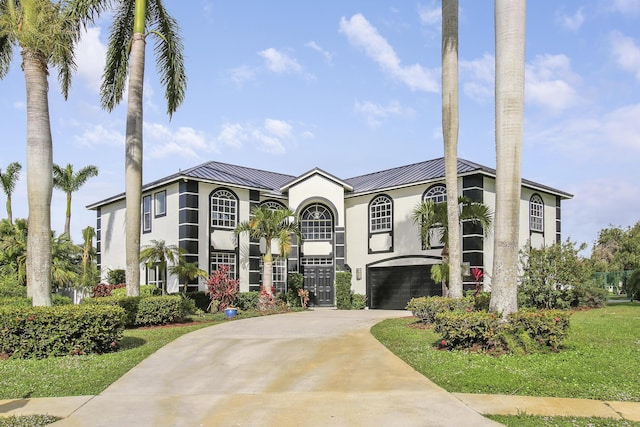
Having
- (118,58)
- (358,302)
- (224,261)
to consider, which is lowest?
(358,302)

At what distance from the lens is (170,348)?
12.4 meters

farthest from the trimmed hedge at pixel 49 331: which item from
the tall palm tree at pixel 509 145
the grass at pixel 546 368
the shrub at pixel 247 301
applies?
the shrub at pixel 247 301

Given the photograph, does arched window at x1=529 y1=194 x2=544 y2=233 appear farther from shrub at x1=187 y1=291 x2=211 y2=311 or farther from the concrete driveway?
the concrete driveway

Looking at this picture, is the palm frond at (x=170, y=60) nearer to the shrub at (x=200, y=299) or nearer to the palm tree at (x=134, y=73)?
the palm tree at (x=134, y=73)

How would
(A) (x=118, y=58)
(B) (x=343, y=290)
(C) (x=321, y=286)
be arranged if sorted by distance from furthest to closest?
(C) (x=321, y=286) → (B) (x=343, y=290) → (A) (x=118, y=58)

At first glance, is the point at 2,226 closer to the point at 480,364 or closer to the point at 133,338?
the point at 133,338

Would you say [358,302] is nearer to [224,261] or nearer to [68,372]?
[224,261]

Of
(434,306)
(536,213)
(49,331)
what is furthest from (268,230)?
(49,331)

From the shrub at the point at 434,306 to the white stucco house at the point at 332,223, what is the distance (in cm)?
663

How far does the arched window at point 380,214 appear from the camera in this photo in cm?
2661

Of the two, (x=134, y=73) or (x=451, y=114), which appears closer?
(x=451, y=114)

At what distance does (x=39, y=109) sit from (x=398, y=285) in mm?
17501

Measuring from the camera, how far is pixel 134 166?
17578 millimetres

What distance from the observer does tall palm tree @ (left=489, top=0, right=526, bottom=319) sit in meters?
11.0
